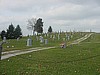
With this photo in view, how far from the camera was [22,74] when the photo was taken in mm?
11133

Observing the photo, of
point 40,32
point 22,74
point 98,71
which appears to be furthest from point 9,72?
point 40,32

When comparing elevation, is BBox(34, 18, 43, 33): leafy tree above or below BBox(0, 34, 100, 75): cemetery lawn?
above

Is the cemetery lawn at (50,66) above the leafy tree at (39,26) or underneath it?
underneath

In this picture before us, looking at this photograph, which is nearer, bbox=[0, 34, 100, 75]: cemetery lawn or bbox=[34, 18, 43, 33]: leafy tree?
bbox=[0, 34, 100, 75]: cemetery lawn

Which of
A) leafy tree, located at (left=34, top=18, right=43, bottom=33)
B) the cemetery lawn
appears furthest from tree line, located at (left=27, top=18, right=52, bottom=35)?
the cemetery lawn

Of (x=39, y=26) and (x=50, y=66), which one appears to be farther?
(x=39, y=26)

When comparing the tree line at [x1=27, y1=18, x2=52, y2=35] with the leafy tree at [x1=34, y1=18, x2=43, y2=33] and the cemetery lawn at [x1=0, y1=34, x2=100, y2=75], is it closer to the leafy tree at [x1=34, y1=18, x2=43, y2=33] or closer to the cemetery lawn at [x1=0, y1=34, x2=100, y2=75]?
the leafy tree at [x1=34, y1=18, x2=43, y2=33]

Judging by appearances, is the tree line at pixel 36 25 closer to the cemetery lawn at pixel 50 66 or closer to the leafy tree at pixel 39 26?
the leafy tree at pixel 39 26

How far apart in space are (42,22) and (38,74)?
110 m

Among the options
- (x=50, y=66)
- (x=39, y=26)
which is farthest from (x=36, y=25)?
(x=50, y=66)

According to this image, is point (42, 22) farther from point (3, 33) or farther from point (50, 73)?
point (50, 73)

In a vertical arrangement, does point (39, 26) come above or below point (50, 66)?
above

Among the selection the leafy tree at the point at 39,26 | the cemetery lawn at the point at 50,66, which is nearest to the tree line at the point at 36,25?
the leafy tree at the point at 39,26

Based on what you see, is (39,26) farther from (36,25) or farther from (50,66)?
(50,66)
